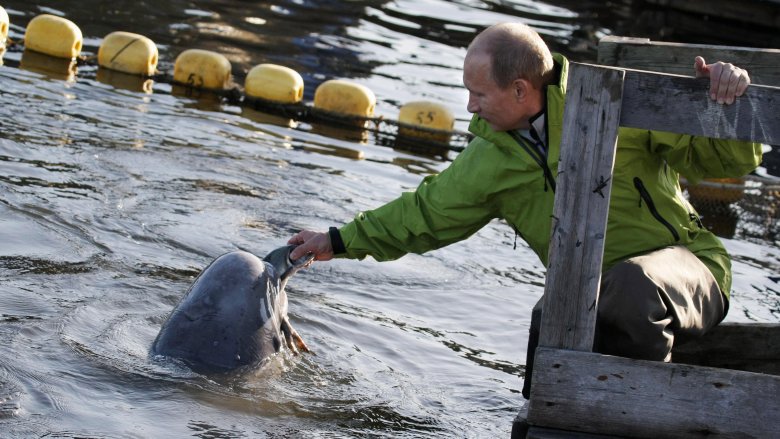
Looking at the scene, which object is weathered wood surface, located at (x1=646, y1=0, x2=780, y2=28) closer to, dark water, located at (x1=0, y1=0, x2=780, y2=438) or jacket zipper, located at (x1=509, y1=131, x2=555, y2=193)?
dark water, located at (x1=0, y1=0, x2=780, y2=438)

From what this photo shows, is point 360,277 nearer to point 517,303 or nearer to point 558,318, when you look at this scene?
point 517,303

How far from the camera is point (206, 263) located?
7.80 m

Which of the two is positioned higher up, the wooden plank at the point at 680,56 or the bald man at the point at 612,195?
the wooden plank at the point at 680,56

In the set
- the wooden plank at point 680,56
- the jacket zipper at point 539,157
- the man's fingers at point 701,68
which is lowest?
the jacket zipper at point 539,157

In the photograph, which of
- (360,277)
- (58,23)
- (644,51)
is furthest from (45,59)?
(644,51)

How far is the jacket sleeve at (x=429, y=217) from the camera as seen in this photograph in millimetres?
5188

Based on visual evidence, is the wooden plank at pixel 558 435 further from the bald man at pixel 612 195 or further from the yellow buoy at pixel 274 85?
the yellow buoy at pixel 274 85

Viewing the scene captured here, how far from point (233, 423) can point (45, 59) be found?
9295mm

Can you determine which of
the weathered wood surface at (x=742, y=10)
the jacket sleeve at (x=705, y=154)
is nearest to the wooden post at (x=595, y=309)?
the jacket sleeve at (x=705, y=154)

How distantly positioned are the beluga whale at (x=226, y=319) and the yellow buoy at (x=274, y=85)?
7.46 m

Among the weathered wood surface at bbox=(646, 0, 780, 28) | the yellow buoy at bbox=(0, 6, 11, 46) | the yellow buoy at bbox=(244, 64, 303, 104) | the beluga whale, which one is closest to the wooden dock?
the beluga whale

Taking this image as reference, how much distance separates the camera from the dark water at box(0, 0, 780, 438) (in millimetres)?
5488

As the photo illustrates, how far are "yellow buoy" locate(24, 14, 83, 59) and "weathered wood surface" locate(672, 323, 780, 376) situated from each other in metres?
9.70

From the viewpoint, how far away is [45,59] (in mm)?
13562
